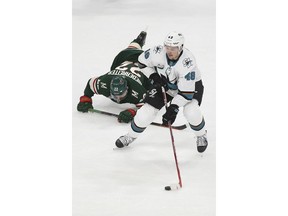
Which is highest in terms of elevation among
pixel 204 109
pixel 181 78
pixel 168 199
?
pixel 181 78

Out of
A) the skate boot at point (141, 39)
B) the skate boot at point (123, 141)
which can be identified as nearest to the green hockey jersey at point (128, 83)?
the skate boot at point (141, 39)

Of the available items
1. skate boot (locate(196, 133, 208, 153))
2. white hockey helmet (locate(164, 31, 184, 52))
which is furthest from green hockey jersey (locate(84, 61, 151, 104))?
white hockey helmet (locate(164, 31, 184, 52))

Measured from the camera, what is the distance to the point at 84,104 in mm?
3230

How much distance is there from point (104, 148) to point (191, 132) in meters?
0.41

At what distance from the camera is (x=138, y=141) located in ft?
9.43

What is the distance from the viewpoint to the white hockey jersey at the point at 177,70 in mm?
2508

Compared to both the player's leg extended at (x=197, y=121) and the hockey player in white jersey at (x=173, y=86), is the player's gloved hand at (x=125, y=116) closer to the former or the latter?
the hockey player in white jersey at (x=173, y=86)

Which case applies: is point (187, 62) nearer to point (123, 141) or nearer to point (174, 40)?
point (174, 40)

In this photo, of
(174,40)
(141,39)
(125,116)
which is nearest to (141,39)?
(141,39)

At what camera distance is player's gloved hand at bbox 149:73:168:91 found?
2625 mm

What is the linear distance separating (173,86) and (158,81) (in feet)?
0.22

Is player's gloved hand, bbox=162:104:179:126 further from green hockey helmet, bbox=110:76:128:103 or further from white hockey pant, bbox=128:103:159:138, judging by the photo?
green hockey helmet, bbox=110:76:128:103
